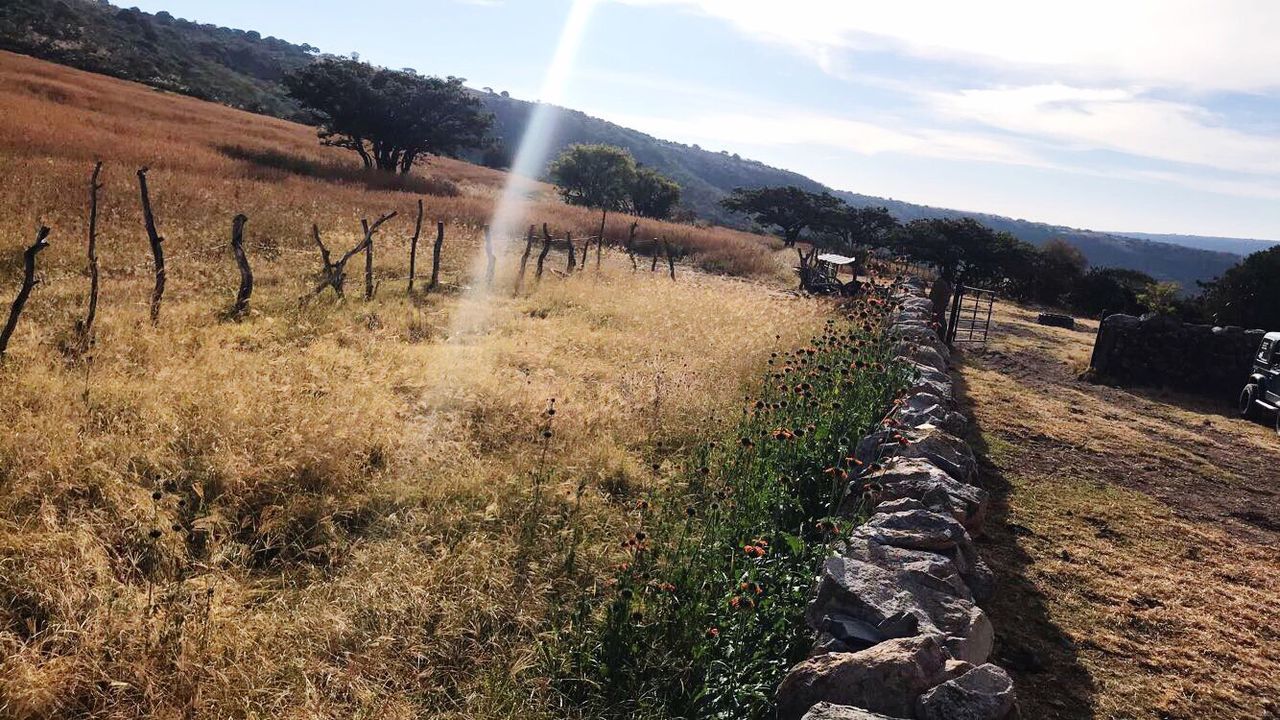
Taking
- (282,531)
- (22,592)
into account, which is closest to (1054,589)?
(282,531)

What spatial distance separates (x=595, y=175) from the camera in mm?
51719

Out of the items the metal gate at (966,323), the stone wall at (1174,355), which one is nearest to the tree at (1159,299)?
the metal gate at (966,323)

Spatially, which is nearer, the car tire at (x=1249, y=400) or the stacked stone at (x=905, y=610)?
the stacked stone at (x=905, y=610)

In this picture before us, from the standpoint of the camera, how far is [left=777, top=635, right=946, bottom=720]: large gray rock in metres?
2.86

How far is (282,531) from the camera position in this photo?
180 inches

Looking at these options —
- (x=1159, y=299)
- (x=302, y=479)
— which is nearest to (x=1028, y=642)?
(x=302, y=479)

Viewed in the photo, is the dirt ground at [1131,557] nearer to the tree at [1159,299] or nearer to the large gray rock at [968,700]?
the large gray rock at [968,700]

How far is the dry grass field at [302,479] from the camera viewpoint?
335cm

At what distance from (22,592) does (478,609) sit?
228cm

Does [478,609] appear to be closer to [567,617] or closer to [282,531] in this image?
[567,617]

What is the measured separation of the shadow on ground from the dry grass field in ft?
8.66

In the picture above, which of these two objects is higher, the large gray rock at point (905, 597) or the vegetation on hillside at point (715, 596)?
the large gray rock at point (905, 597)

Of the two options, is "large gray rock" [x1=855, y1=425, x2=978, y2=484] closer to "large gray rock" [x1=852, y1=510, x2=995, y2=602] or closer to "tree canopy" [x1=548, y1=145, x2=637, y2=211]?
"large gray rock" [x1=852, y1=510, x2=995, y2=602]

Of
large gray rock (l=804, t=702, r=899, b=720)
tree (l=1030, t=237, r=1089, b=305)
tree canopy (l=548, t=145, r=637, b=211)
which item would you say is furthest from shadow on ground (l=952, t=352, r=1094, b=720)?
tree canopy (l=548, t=145, r=637, b=211)
